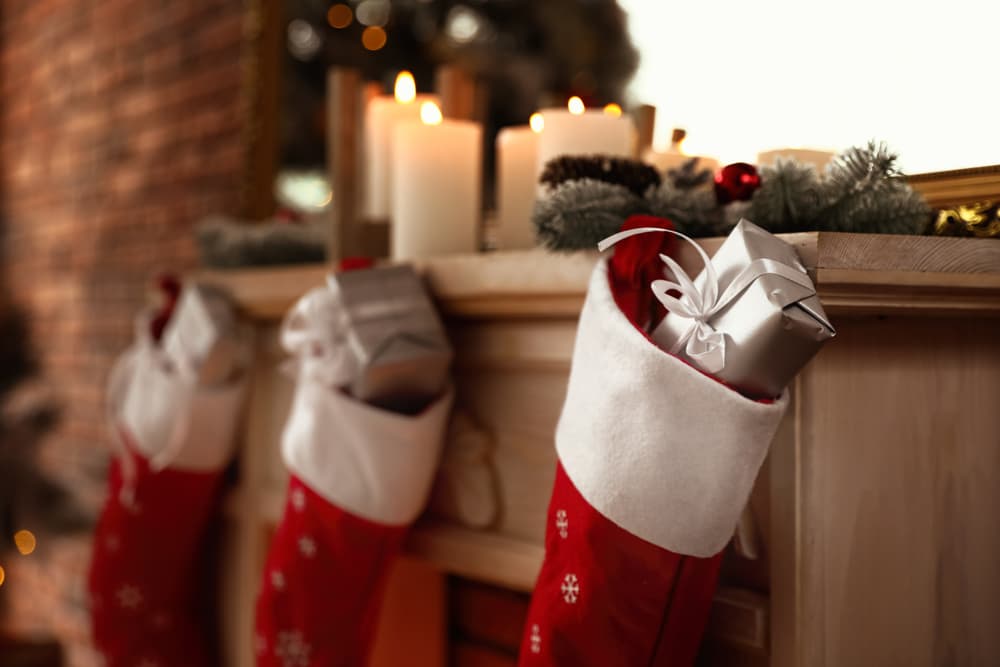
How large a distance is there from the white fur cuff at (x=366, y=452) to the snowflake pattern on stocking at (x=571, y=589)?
1.13 ft

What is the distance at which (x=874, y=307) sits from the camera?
0.74m

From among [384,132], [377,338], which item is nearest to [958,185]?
[377,338]

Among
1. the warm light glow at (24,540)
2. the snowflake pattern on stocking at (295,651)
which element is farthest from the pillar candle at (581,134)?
the warm light glow at (24,540)

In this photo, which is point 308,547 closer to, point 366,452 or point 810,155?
point 366,452

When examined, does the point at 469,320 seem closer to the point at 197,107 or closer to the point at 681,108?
the point at 681,108

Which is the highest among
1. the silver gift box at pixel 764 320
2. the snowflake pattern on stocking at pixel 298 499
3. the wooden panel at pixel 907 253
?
the wooden panel at pixel 907 253

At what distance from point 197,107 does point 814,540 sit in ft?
5.47

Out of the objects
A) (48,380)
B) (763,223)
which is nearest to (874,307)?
(763,223)

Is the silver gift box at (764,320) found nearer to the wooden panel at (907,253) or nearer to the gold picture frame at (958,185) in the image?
the wooden panel at (907,253)

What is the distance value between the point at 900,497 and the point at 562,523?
0.28 m

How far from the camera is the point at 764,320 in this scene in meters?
0.65

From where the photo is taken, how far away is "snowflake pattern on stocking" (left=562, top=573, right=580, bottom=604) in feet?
2.50

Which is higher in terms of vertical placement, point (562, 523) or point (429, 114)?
point (429, 114)

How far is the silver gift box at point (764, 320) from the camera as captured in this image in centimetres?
65
